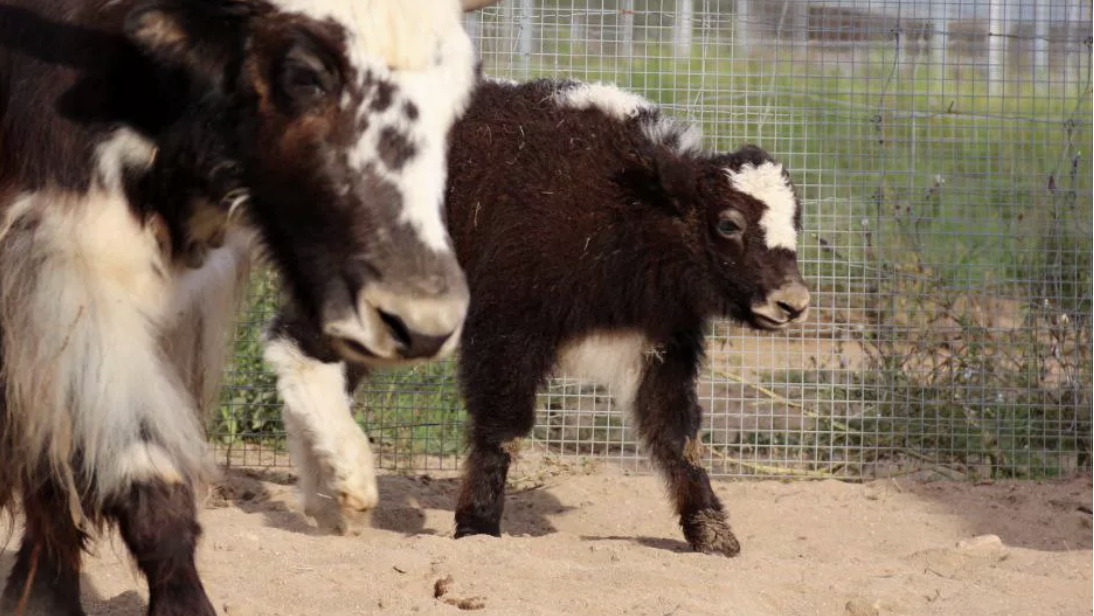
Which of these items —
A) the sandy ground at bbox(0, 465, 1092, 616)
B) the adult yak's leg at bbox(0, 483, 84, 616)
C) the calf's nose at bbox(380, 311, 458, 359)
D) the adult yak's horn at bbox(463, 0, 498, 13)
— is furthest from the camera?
the sandy ground at bbox(0, 465, 1092, 616)

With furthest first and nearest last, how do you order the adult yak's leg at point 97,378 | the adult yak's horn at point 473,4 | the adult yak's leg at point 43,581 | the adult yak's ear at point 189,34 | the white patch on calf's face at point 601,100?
1. the white patch on calf's face at point 601,100
2. the adult yak's leg at point 43,581
3. the adult yak's horn at point 473,4
4. the adult yak's leg at point 97,378
5. the adult yak's ear at point 189,34

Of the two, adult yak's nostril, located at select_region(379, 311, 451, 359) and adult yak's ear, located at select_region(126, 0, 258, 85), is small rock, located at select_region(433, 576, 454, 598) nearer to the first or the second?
adult yak's nostril, located at select_region(379, 311, 451, 359)

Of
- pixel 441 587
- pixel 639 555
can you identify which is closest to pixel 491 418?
pixel 639 555

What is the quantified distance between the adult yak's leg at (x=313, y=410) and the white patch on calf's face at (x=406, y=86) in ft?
9.06

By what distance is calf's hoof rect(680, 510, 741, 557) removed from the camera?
6.86 m

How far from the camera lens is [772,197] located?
23.2 ft

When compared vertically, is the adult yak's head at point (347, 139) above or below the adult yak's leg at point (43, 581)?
above

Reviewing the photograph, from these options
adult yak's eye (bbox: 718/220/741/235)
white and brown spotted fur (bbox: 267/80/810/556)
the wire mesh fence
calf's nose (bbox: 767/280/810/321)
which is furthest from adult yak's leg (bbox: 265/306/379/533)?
the wire mesh fence

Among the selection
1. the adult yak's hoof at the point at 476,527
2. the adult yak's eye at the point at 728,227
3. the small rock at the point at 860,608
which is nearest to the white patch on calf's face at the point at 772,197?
the adult yak's eye at the point at 728,227

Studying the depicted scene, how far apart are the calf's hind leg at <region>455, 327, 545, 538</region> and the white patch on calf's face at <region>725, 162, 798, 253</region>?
1174mm

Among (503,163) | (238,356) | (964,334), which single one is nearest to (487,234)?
Answer: (503,163)

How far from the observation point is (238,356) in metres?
8.52

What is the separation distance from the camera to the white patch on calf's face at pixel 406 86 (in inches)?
128

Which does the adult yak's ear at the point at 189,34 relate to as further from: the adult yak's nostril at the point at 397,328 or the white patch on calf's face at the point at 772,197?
the white patch on calf's face at the point at 772,197
